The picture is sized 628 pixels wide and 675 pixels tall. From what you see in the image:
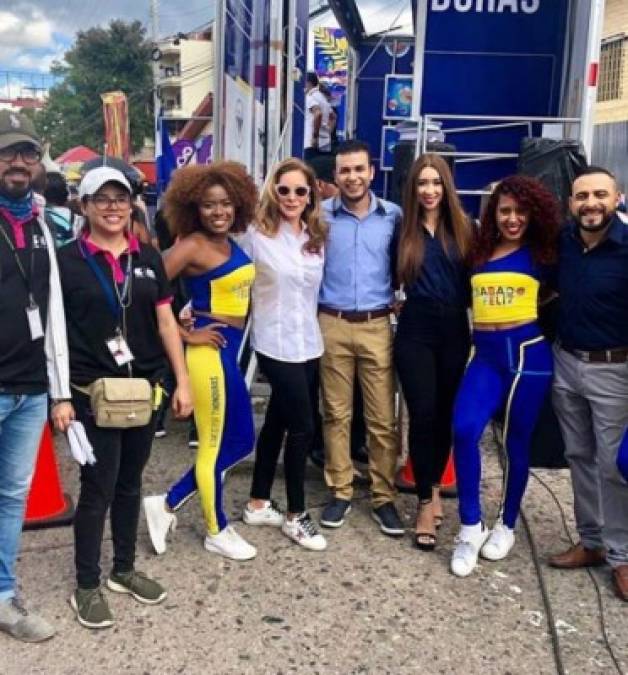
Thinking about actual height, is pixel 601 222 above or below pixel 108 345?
above

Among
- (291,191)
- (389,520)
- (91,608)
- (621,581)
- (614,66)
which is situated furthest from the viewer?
(614,66)

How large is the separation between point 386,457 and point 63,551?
5.39 feet

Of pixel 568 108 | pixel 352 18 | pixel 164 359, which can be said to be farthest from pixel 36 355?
pixel 352 18

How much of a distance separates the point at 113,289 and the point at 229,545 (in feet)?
4.68

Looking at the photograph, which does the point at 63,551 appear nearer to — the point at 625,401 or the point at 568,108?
the point at 625,401

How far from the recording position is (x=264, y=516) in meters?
3.97

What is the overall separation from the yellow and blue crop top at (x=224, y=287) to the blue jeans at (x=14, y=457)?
86 centimetres

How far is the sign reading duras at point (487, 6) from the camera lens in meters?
7.79

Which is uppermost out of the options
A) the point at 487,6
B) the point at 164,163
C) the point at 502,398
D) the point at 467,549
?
the point at 487,6

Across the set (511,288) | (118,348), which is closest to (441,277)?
(511,288)

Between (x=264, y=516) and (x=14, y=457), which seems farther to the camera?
(x=264, y=516)

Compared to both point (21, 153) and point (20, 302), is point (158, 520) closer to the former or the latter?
point (20, 302)

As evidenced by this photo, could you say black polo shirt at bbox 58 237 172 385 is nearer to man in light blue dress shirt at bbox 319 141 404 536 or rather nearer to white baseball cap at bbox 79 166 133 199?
white baseball cap at bbox 79 166 133 199

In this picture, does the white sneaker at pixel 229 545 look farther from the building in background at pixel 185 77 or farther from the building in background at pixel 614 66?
the building in background at pixel 614 66
